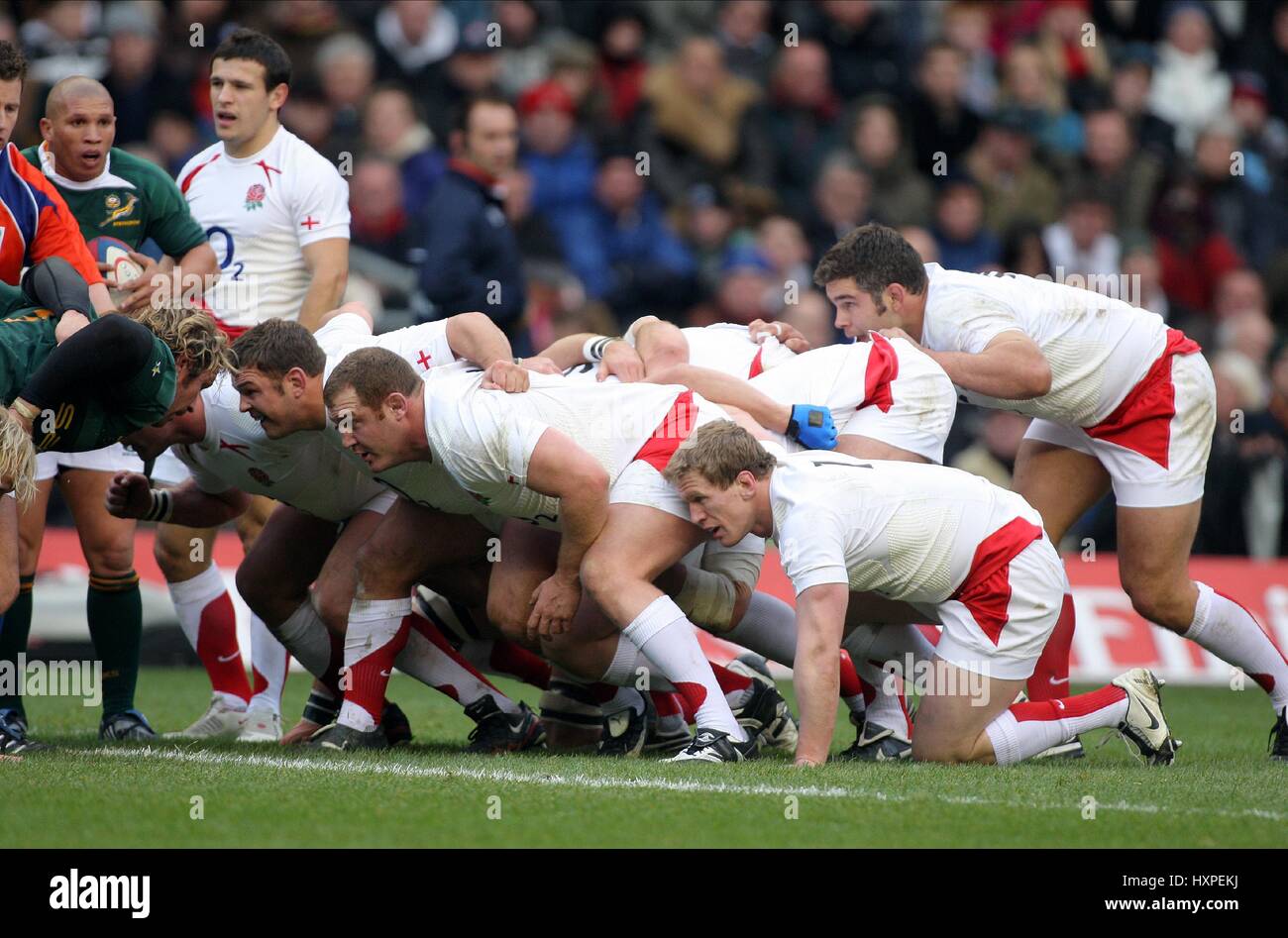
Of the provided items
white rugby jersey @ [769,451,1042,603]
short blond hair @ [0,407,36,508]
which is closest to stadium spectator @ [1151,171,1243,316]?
white rugby jersey @ [769,451,1042,603]

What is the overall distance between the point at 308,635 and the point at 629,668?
148 cm

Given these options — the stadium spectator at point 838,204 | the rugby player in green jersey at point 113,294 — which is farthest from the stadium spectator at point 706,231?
the rugby player in green jersey at point 113,294

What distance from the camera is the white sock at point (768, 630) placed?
6.88m

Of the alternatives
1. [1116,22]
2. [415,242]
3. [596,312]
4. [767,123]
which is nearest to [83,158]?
[415,242]

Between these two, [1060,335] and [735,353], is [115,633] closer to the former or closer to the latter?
[735,353]

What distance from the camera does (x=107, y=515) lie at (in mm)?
7402

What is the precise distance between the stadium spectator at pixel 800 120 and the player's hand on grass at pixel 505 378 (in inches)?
306

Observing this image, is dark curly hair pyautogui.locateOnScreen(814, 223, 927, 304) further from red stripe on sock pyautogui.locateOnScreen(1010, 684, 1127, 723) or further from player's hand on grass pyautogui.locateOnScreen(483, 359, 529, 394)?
red stripe on sock pyautogui.locateOnScreen(1010, 684, 1127, 723)

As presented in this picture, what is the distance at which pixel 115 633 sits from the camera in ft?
24.3

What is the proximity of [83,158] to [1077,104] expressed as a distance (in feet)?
32.0

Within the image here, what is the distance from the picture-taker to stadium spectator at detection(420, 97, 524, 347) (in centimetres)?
917

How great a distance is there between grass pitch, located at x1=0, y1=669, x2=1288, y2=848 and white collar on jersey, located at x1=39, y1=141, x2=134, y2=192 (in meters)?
2.41

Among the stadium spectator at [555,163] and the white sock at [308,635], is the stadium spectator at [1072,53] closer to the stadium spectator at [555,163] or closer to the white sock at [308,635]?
the stadium spectator at [555,163]
